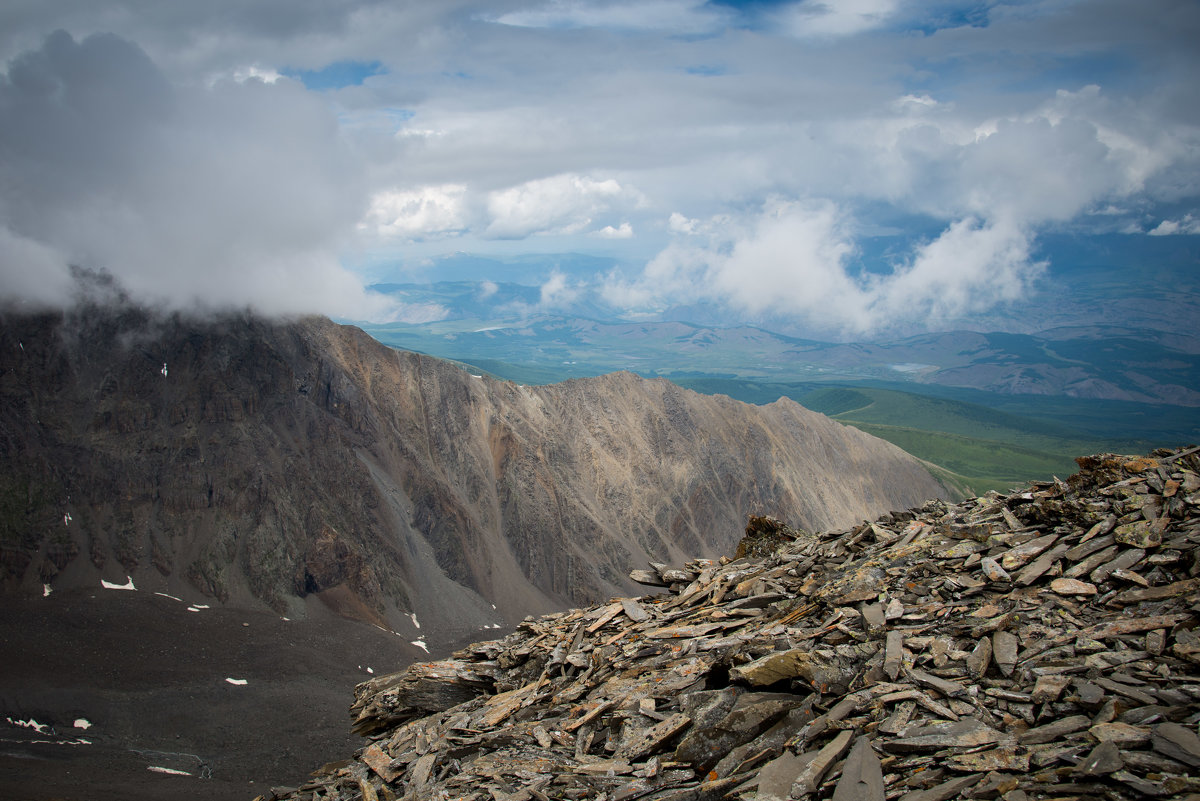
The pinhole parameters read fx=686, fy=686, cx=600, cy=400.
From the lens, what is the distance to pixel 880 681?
13875mm

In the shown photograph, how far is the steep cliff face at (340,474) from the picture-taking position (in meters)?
101

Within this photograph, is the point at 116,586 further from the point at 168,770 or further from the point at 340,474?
the point at 168,770

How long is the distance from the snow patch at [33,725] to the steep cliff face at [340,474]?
2662 centimetres

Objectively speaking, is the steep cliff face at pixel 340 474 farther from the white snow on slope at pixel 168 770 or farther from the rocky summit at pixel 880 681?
the rocky summit at pixel 880 681

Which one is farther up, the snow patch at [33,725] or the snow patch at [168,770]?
the snow patch at [33,725]

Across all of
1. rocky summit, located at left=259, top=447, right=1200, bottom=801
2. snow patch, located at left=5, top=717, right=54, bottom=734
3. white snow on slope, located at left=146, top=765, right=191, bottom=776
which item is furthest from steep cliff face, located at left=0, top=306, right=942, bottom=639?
rocky summit, located at left=259, top=447, right=1200, bottom=801

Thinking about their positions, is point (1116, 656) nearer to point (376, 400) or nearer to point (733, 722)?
point (733, 722)

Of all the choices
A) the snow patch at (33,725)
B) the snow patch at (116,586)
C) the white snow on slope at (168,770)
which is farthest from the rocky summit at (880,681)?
the snow patch at (116,586)

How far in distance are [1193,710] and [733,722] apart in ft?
24.7

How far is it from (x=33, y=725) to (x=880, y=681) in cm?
8797

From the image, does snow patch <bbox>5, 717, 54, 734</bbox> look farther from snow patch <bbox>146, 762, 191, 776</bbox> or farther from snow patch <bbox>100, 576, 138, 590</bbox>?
snow patch <bbox>100, 576, 138, 590</bbox>

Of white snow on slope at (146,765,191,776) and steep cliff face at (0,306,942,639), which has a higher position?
steep cliff face at (0,306,942,639)

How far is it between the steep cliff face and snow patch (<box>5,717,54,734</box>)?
87.3 feet

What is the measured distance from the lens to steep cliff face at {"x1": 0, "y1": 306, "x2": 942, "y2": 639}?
101 metres
